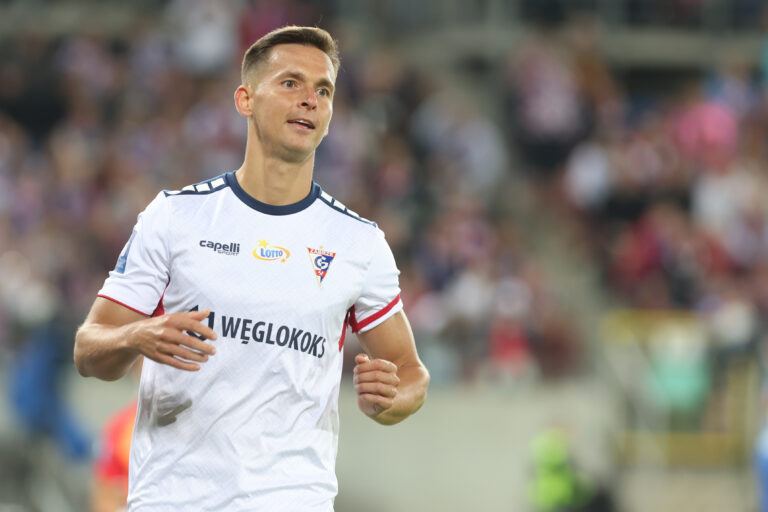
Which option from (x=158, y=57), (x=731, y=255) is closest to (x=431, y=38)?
(x=158, y=57)

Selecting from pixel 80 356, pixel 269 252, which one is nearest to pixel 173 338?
pixel 80 356

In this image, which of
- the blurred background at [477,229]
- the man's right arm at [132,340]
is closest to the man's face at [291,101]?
the man's right arm at [132,340]

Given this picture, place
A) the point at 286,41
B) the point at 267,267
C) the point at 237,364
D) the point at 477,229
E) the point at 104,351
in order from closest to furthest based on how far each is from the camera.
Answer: the point at 104,351 → the point at 237,364 → the point at 267,267 → the point at 286,41 → the point at 477,229

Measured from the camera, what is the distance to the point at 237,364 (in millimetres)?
3992

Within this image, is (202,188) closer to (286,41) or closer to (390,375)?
(286,41)

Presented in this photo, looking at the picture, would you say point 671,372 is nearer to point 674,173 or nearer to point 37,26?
point 674,173

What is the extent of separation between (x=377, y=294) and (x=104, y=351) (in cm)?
91

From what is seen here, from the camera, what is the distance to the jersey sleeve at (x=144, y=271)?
4023mm

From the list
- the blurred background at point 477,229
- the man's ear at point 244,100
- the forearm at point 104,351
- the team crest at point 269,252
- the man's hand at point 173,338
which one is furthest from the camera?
the blurred background at point 477,229

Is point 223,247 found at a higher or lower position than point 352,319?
higher

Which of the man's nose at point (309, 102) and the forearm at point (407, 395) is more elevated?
the man's nose at point (309, 102)

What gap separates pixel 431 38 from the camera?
56.6 feet

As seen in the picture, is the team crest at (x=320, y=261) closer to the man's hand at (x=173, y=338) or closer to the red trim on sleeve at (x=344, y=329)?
the red trim on sleeve at (x=344, y=329)

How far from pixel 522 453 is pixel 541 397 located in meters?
0.55
